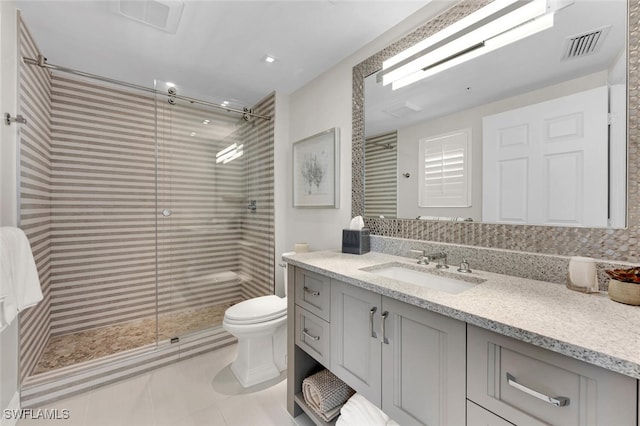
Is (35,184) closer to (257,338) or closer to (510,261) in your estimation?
(257,338)

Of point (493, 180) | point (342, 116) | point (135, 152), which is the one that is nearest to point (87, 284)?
point (135, 152)

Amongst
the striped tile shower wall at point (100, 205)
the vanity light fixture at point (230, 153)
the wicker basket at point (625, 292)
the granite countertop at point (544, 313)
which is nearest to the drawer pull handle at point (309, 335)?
the granite countertop at point (544, 313)

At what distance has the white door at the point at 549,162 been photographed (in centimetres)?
98

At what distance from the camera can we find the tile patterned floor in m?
1.50

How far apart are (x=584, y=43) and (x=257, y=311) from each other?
2194 millimetres

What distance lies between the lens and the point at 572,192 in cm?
103

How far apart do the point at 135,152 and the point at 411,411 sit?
10.2ft

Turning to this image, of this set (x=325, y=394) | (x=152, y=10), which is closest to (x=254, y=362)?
(x=325, y=394)

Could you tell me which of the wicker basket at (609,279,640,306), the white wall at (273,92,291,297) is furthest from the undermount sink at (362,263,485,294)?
the white wall at (273,92,291,297)

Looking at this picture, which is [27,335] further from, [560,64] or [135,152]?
[560,64]

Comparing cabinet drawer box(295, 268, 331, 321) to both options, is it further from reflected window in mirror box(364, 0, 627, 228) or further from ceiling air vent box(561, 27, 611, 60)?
ceiling air vent box(561, 27, 611, 60)

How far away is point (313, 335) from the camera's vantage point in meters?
1.36

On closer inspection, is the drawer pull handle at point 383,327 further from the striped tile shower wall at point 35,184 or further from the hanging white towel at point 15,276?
the striped tile shower wall at point 35,184

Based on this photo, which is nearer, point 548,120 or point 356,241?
point 548,120
